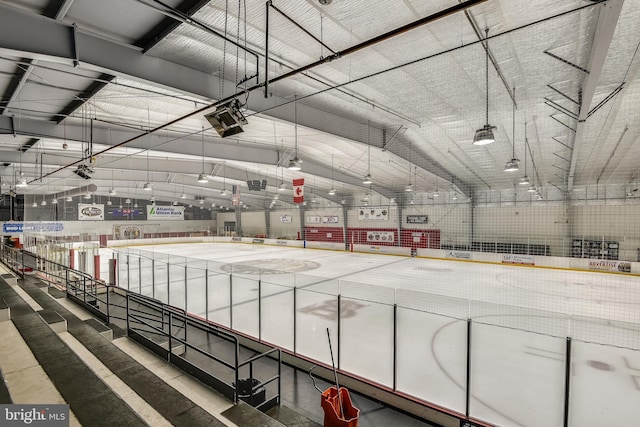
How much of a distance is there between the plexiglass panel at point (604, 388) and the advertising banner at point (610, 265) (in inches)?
422

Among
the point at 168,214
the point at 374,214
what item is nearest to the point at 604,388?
the point at 374,214

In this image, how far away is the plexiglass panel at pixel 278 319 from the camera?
268 inches

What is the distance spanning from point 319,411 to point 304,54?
20.4ft

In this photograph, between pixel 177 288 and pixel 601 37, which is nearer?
pixel 601 37

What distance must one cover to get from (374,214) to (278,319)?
15189 mm

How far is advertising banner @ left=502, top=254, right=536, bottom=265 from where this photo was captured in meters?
16.0

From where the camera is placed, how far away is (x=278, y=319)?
26.9 ft

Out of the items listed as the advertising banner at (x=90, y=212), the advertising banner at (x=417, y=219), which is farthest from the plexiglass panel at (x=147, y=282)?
the advertising banner at (x=90, y=212)

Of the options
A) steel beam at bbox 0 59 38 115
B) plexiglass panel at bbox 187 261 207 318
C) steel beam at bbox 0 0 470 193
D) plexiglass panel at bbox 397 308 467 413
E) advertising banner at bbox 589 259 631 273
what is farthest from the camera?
advertising banner at bbox 589 259 631 273

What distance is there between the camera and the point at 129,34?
5.11 m

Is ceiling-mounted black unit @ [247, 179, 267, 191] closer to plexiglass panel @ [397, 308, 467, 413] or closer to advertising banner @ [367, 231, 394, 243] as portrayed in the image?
advertising banner @ [367, 231, 394, 243]

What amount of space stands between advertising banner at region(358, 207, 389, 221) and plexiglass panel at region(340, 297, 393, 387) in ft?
41.5

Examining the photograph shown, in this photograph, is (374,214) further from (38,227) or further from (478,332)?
(38,227)

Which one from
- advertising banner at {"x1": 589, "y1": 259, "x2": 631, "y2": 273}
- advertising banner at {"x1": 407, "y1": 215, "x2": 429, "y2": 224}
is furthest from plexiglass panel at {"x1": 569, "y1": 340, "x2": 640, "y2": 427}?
advertising banner at {"x1": 407, "y1": 215, "x2": 429, "y2": 224}
